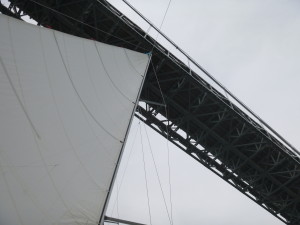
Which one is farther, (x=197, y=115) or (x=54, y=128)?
(x=197, y=115)

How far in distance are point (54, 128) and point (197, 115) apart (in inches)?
410

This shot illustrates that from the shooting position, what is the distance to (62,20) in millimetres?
12062

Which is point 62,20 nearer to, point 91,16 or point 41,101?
point 91,16

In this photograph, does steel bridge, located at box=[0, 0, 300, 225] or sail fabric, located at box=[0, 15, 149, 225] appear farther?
steel bridge, located at box=[0, 0, 300, 225]

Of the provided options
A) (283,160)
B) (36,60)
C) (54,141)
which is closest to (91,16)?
(36,60)

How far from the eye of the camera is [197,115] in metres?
13.7

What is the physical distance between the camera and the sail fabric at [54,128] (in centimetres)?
306

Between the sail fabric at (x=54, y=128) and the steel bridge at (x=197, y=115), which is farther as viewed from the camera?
the steel bridge at (x=197, y=115)

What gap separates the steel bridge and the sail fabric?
5.86m

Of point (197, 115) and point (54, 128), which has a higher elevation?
point (197, 115)

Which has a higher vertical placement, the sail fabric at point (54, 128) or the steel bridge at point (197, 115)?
the steel bridge at point (197, 115)

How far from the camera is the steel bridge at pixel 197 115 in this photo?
1205 centimetres

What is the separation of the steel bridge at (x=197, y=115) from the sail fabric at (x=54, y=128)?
5861 millimetres

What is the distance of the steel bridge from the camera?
39.5 ft
